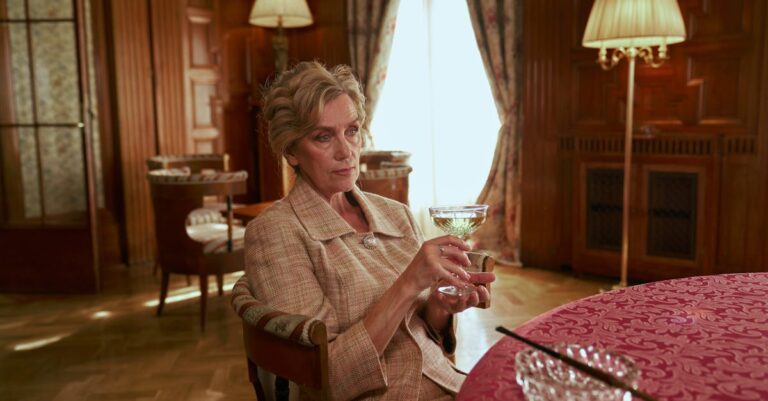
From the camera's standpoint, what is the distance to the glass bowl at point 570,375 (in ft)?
2.57

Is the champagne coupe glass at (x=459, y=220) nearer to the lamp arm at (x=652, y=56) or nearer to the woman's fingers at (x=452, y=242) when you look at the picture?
the woman's fingers at (x=452, y=242)

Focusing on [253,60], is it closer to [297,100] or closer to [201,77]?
[201,77]

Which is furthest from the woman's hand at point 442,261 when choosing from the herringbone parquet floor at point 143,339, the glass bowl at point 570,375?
the herringbone parquet floor at point 143,339

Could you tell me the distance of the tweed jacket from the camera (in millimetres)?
1218

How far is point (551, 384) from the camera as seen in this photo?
801 millimetres

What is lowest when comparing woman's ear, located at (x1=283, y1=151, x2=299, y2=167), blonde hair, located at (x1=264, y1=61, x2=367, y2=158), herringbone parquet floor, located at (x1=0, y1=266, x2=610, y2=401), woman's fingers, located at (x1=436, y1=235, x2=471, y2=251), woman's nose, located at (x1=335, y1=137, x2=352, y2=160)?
herringbone parquet floor, located at (x1=0, y1=266, x2=610, y2=401)

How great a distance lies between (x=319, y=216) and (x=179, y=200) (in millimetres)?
2204

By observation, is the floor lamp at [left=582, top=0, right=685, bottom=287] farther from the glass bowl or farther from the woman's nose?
the glass bowl

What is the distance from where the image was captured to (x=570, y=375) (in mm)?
852

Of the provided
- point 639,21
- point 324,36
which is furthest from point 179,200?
point 324,36

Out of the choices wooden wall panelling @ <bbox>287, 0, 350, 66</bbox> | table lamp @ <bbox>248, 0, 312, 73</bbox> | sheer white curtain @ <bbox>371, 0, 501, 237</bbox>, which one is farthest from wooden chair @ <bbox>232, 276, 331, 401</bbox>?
wooden wall panelling @ <bbox>287, 0, 350, 66</bbox>

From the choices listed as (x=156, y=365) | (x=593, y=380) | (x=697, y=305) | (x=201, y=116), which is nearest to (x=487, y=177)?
(x=201, y=116)

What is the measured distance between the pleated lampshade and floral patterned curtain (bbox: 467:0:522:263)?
1.15 metres

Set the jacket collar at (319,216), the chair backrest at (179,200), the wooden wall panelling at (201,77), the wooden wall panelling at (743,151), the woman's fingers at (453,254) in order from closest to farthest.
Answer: the woman's fingers at (453,254) < the jacket collar at (319,216) < the chair backrest at (179,200) < the wooden wall panelling at (743,151) < the wooden wall panelling at (201,77)
